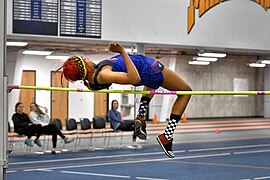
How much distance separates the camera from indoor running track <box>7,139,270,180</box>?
9.37m

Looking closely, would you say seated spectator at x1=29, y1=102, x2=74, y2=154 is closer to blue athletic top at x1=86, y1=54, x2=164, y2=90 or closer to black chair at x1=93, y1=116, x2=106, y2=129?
black chair at x1=93, y1=116, x2=106, y2=129

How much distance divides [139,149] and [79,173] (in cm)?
379

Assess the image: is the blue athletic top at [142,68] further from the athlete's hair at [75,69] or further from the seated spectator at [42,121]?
the seated spectator at [42,121]

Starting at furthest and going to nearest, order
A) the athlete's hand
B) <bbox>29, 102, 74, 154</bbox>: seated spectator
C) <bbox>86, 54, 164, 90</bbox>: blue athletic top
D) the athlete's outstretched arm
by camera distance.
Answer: <bbox>29, 102, 74, 154</bbox>: seated spectator → <bbox>86, 54, 164, 90</bbox>: blue athletic top → the athlete's hand → the athlete's outstretched arm

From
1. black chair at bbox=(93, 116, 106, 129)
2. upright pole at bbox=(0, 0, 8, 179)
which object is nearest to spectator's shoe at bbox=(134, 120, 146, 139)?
upright pole at bbox=(0, 0, 8, 179)

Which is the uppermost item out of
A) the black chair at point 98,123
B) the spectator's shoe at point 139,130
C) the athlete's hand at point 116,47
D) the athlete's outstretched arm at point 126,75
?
the athlete's hand at point 116,47

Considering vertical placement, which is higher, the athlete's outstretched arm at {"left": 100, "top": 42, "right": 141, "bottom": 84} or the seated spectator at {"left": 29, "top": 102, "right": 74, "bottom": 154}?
the athlete's outstretched arm at {"left": 100, "top": 42, "right": 141, "bottom": 84}

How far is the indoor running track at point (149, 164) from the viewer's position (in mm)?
9367

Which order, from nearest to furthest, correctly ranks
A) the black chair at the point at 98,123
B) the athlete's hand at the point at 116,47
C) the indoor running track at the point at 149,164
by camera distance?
the athlete's hand at the point at 116,47, the indoor running track at the point at 149,164, the black chair at the point at 98,123

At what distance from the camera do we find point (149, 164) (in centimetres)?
1073

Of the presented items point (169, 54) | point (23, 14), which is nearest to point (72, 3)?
point (23, 14)

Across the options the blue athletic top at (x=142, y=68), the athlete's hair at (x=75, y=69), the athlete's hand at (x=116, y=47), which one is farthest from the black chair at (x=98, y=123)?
the athlete's hand at (x=116, y=47)

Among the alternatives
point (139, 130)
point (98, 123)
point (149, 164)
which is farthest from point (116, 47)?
point (98, 123)

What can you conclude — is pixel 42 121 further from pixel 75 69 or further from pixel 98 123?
pixel 75 69
